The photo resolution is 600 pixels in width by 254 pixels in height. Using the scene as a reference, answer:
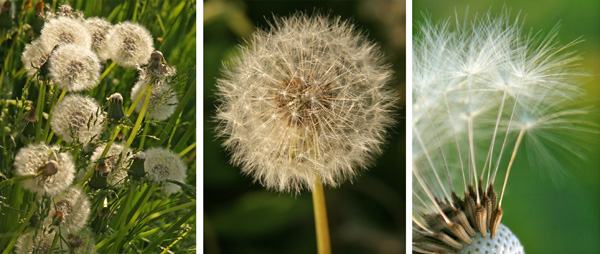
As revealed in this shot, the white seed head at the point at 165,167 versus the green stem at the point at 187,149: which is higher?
the green stem at the point at 187,149

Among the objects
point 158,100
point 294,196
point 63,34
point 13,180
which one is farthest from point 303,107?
point 13,180

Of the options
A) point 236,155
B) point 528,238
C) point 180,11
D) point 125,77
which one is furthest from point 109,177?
point 528,238

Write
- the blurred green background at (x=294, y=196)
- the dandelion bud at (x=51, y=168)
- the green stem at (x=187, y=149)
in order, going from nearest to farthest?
the dandelion bud at (x=51, y=168) → the green stem at (x=187, y=149) → the blurred green background at (x=294, y=196)

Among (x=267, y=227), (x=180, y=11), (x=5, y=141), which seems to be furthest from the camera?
(x=267, y=227)

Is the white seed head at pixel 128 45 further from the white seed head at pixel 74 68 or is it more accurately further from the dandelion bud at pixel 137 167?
the dandelion bud at pixel 137 167

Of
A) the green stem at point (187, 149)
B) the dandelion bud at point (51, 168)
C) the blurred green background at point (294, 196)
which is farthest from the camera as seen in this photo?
the blurred green background at point (294, 196)

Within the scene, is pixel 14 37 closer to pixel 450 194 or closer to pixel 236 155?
pixel 236 155

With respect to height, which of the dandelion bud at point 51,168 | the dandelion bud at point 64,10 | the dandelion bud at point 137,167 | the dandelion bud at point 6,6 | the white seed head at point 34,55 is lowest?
the dandelion bud at point 51,168

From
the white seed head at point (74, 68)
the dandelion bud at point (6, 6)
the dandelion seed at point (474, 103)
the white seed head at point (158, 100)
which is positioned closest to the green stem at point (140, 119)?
the white seed head at point (158, 100)
